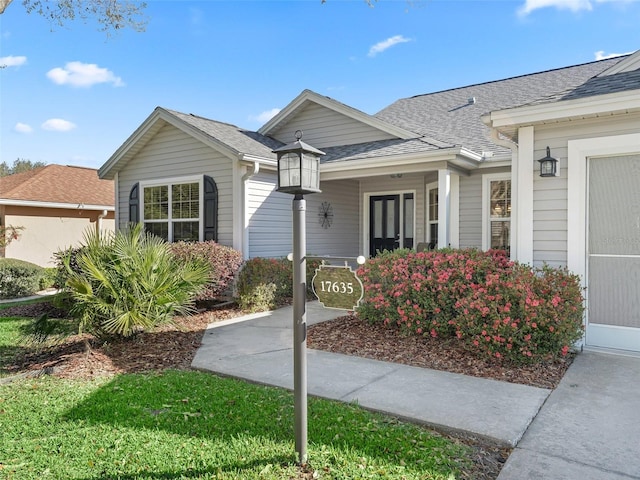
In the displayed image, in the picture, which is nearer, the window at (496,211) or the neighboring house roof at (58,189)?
the window at (496,211)

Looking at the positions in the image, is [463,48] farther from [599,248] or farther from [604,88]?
[599,248]

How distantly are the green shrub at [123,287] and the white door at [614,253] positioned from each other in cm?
520

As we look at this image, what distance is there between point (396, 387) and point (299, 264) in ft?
6.55

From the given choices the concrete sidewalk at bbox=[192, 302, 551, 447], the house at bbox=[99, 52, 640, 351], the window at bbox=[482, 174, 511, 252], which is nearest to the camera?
the concrete sidewalk at bbox=[192, 302, 551, 447]

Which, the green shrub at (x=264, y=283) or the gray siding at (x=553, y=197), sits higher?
the gray siding at (x=553, y=197)

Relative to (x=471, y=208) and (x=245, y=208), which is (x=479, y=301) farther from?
(x=245, y=208)

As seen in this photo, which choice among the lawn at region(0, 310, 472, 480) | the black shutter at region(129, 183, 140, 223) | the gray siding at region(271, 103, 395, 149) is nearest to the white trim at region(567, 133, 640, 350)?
the lawn at region(0, 310, 472, 480)

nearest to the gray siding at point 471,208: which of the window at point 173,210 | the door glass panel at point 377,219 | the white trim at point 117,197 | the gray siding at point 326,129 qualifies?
the gray siding at point 326,129

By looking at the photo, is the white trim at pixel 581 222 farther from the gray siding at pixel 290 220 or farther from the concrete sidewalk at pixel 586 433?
the gray siding at pixel 290 220

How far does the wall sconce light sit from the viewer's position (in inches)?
210

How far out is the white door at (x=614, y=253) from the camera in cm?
515

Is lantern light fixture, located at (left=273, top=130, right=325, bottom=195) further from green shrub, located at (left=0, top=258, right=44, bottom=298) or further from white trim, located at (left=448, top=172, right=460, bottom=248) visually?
green shrub, located at (left=0, top=258, right=44, bottom=298)

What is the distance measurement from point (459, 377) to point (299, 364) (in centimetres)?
234

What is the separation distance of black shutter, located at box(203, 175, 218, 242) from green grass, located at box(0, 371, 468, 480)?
219 inches
